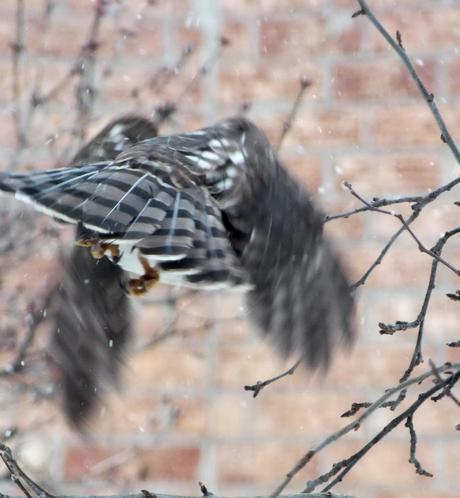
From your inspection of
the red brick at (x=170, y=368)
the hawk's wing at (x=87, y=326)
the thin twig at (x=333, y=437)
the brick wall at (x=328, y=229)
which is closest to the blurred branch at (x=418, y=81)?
the thin twig at (x=333, y=437)

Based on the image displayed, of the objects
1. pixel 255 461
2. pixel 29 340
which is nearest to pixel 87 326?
pixel 29 340

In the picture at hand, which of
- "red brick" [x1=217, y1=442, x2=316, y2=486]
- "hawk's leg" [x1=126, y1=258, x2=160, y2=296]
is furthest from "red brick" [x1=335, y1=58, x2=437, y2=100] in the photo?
"hawk's leg" [x1=126, y1=258, x2=160, y2=296]

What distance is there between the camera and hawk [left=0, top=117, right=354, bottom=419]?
1.28 meters

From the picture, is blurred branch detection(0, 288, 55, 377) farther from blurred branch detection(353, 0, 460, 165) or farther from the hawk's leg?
blurred branch detection(353, 0, 460, 165)

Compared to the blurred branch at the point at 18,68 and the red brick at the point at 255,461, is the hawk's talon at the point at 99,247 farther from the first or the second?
the red brick at the point at 255,461

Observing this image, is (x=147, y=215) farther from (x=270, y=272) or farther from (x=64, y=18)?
(x=64, y=18)

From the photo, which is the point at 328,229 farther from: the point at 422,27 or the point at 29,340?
the point at 29,340

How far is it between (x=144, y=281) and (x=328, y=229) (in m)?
0.71

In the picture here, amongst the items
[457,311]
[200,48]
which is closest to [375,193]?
[457,311]

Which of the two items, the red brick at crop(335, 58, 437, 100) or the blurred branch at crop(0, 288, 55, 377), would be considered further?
the red brick at crop(335, 58, 437, 100)

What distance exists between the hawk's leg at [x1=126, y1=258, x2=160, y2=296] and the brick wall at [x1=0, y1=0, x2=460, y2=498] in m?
0.60

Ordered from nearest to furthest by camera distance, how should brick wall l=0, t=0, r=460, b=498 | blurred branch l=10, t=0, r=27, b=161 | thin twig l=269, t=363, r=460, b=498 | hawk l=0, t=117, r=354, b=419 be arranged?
thin twig l=269, t=363, r=460, b=498 < hawk l=0, t=117, r=354, b=419 < blurred branch l=10, t=0, r=27, b=161 < brick wall l=0, t=0, r=460, b=498

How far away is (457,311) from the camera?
2188 mm

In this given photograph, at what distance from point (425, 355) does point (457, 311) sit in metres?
0.11
